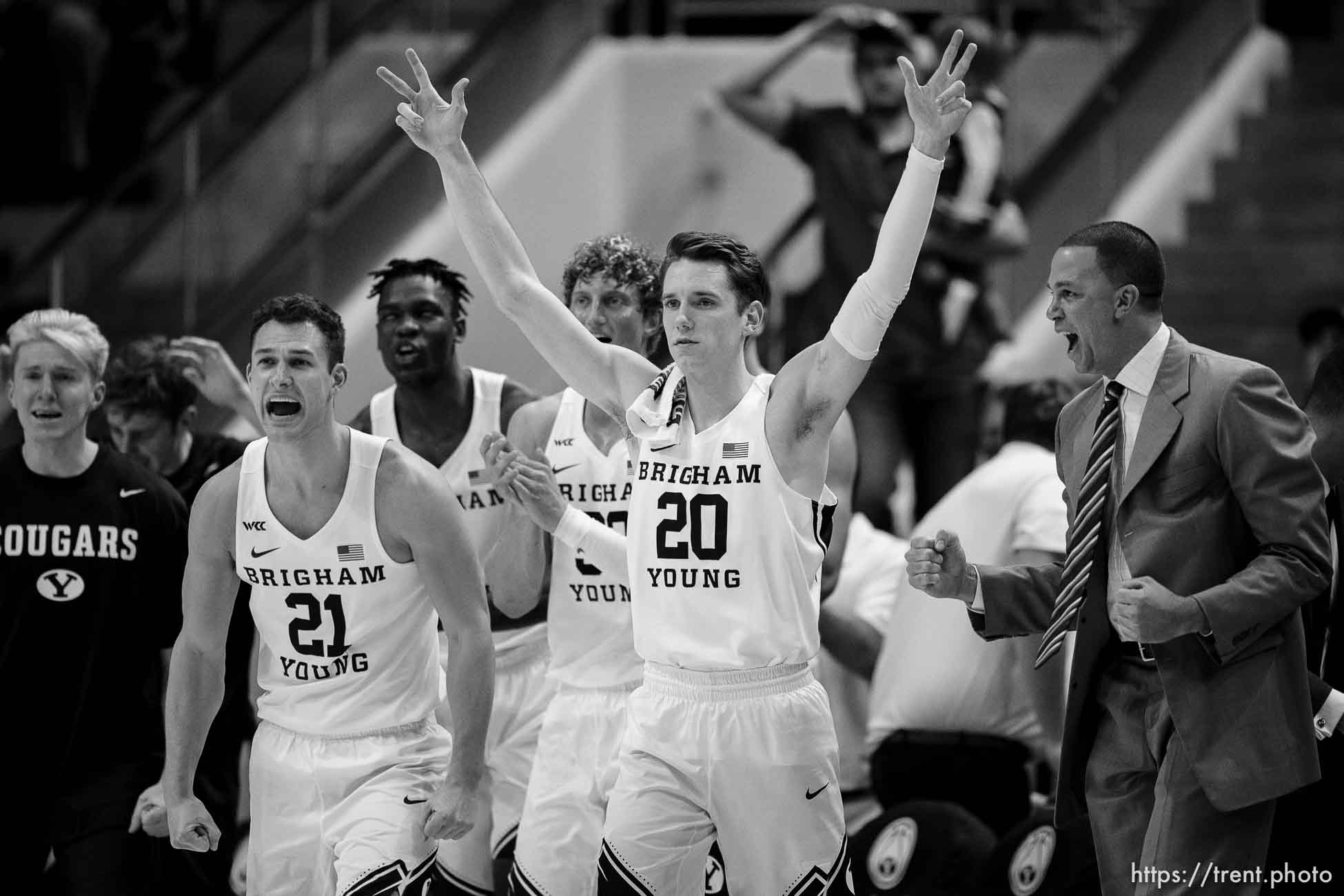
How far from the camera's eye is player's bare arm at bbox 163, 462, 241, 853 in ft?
18.3

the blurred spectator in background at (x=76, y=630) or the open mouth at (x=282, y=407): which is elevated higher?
the open mouth at (x=282, y=407)

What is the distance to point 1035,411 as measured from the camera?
23.2ft

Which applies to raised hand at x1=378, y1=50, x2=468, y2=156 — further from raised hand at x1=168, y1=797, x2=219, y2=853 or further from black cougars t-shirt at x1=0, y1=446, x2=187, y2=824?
raised hand at x1=168, y1=797, x2=219, y2=853

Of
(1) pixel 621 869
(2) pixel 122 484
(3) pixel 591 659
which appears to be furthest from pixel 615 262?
(1) pixel 621 869

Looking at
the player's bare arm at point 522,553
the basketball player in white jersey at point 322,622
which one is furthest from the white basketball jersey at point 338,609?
the player's bare arm at point 522,553

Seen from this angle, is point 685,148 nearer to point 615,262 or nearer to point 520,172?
point 520,172

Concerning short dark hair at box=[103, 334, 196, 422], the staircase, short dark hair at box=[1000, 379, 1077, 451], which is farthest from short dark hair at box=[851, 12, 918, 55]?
short dark hair at box=[103, 334, 196, 422]

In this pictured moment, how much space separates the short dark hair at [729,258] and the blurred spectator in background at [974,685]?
180 centimetres

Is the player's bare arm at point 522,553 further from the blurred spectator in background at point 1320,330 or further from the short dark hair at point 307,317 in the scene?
the blurred spectator in background at point 1320,330

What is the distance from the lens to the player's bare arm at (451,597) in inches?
213

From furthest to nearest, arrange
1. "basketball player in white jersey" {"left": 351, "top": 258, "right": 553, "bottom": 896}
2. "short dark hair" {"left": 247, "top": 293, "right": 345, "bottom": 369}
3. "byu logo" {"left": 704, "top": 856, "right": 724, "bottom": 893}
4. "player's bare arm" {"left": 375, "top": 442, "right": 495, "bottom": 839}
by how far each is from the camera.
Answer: "basketball player in white jersey" {"left": 351, "top": 258, "right": 553, "bottom": 896} < "byu logo" {"left": 704, "top": 856, "right": 724, "bottom": 893} < "short dark hair" {"left": 247, "top": 293, "right": 345, "bottom": 369} < "player's bare arm" {"left": 375, "top": 442, "right": 495, "bottom": 839}

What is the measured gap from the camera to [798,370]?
520cm

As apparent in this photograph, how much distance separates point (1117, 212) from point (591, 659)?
6.35 meters

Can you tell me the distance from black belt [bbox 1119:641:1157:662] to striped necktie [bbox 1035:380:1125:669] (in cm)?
14
